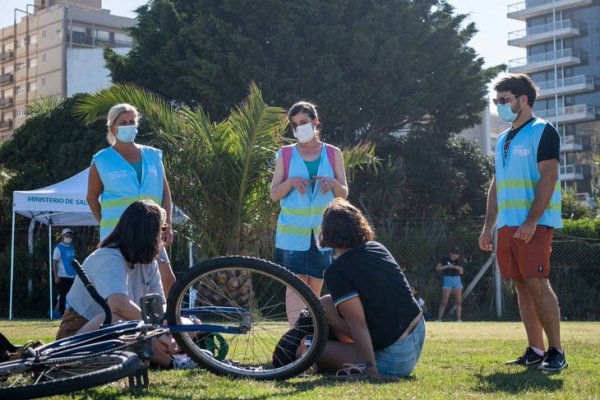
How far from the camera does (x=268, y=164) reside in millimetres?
14781

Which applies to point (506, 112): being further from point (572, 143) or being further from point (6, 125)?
point (6, 125)

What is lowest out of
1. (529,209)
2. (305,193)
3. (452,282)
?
(452,282)

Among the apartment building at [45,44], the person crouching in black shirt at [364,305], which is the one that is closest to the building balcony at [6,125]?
the apartment building at [45,44]

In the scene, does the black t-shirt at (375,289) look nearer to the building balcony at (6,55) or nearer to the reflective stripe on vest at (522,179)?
the reflective stripe on vest at (522,179)

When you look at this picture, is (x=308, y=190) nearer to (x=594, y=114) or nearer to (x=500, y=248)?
(x=500, y=248)

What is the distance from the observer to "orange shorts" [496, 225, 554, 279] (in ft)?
19.9

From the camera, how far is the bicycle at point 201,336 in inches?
169

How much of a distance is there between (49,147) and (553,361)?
2916 cm

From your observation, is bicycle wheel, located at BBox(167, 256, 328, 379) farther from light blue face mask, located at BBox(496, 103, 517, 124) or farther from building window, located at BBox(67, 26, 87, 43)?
building window, located at BBox(67, 26, 87, 43)

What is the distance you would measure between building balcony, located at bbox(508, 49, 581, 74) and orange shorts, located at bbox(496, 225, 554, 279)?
85969 mm

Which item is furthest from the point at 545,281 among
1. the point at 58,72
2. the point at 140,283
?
the point at 58,72

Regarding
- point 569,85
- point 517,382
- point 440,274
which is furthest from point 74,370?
point 569,85

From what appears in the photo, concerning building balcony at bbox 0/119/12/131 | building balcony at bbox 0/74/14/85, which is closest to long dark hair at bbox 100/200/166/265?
building balcony at bbox 0/119/12/131

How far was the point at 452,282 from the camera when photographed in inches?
820
